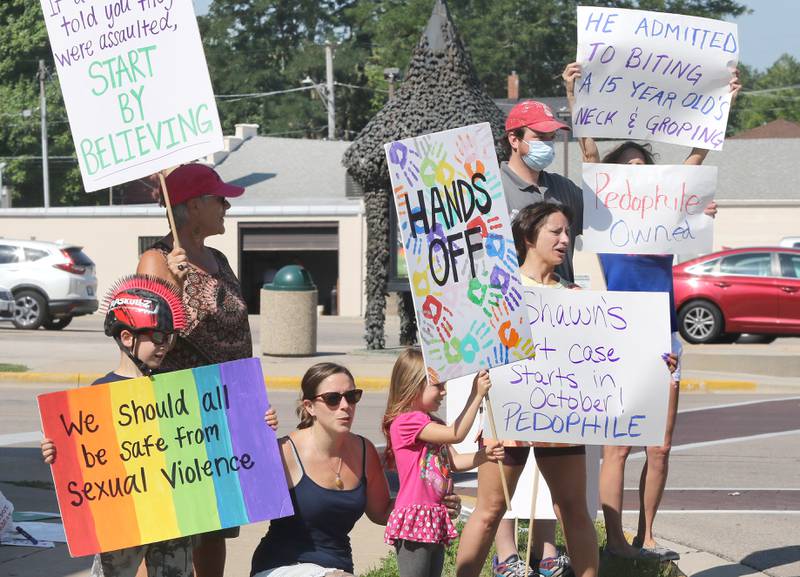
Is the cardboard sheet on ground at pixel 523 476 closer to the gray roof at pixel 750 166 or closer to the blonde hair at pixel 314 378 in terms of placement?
the blonde hair at pixel 314 378

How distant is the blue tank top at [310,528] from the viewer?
483cm

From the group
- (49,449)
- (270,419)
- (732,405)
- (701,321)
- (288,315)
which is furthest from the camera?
(701,321)

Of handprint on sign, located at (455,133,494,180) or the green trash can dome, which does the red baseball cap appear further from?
the green trash can dome

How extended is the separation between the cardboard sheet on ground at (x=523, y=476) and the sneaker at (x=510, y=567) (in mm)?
192

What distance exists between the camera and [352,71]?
69.1 meters

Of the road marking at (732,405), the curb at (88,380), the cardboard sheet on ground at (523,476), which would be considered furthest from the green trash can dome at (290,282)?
the cardboard sheet on ground at (523,476)

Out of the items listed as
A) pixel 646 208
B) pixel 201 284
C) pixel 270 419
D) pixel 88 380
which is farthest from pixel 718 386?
pixel 270 419

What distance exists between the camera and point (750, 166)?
1612 inches

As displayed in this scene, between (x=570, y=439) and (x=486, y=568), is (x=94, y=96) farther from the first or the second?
(x=486, y=568)

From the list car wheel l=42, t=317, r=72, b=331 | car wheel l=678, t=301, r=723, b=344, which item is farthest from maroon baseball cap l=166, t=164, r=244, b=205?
car wheel l=42, t=317, r=72, b=331

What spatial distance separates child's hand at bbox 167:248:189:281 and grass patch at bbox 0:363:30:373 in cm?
1267

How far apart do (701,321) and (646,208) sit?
626 inches

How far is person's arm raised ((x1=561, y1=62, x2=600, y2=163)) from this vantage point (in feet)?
21.5

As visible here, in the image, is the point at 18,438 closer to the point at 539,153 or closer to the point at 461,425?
the point at 539,153
